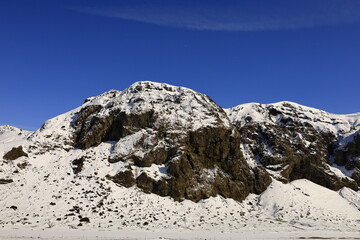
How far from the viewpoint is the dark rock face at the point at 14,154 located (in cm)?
6016

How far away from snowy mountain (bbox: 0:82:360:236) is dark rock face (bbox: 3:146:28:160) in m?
0.18

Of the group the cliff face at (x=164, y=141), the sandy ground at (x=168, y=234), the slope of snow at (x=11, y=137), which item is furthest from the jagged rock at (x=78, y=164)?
the sandy ground at (x=168, y=234)

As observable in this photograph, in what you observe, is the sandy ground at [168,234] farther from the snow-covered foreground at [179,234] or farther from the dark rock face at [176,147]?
the dark rock face at [176,147]

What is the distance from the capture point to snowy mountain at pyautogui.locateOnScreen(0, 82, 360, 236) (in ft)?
171

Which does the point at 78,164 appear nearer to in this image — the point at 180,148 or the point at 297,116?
the point at 180,148

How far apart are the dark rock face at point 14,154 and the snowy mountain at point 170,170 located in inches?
7.0

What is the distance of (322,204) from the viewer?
66.2m

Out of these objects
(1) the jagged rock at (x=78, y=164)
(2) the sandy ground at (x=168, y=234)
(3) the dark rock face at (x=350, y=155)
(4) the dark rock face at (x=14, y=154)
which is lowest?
(2) the sandy ground at (x=168, y=234)

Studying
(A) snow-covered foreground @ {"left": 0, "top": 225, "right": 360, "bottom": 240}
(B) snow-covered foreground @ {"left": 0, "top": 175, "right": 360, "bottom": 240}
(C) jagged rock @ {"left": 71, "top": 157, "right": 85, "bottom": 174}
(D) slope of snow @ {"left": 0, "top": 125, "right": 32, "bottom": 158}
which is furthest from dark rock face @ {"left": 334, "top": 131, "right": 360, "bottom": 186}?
(D) slope of snow @ {"left": 0, "top": 125, "right": 32, "bottom": 158}

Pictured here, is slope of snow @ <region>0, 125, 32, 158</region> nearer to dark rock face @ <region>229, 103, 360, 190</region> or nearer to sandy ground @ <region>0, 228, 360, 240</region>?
sandy ground @ <region>0, 228, 360, 240</region>

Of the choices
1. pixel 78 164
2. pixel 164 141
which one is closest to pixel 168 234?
pixel 164 141

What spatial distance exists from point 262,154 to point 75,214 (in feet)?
167

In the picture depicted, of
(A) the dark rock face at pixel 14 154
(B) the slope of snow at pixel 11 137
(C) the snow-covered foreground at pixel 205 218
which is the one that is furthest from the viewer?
(B) the slope of snow at pixel 11 137

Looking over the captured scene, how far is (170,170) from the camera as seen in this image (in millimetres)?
62906
